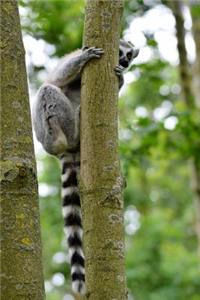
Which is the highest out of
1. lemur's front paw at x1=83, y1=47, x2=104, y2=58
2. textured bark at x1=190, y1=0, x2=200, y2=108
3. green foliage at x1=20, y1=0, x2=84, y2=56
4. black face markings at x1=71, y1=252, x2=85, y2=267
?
textured bark at x1=190, y1=0, x2=200, y2=108

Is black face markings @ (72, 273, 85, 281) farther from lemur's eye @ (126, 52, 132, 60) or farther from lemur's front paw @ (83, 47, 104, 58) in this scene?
lemur's eye @ (126, 52, 132, 60)

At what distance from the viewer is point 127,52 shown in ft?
20.8

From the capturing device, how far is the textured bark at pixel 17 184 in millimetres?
2846

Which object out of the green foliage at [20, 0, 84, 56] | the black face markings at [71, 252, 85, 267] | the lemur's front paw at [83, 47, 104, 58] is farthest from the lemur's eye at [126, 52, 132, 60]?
the lemur's front paw at [83, 47, 104, 58]

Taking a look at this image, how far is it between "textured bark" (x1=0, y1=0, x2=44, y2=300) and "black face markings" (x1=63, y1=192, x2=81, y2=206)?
7.30ft

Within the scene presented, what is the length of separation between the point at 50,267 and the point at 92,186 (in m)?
13.4

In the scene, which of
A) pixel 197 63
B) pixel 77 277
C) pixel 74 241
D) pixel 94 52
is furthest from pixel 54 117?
pixel 197 63

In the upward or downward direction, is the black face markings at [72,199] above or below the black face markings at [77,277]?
above

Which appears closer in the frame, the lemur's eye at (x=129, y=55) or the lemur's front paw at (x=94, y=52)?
the lemur's front paw at (x=94, y=52)

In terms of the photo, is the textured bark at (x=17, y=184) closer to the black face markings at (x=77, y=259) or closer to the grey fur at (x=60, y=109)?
the black face markings at (x=77, y=259)

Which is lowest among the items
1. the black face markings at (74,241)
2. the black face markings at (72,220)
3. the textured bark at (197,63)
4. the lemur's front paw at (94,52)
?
the black face markings at (74,241)

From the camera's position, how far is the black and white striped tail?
4645 mm

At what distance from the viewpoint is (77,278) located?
4.16m

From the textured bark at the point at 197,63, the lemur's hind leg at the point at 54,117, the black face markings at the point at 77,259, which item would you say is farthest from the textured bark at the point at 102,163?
the textured bark at the point at 197,63
